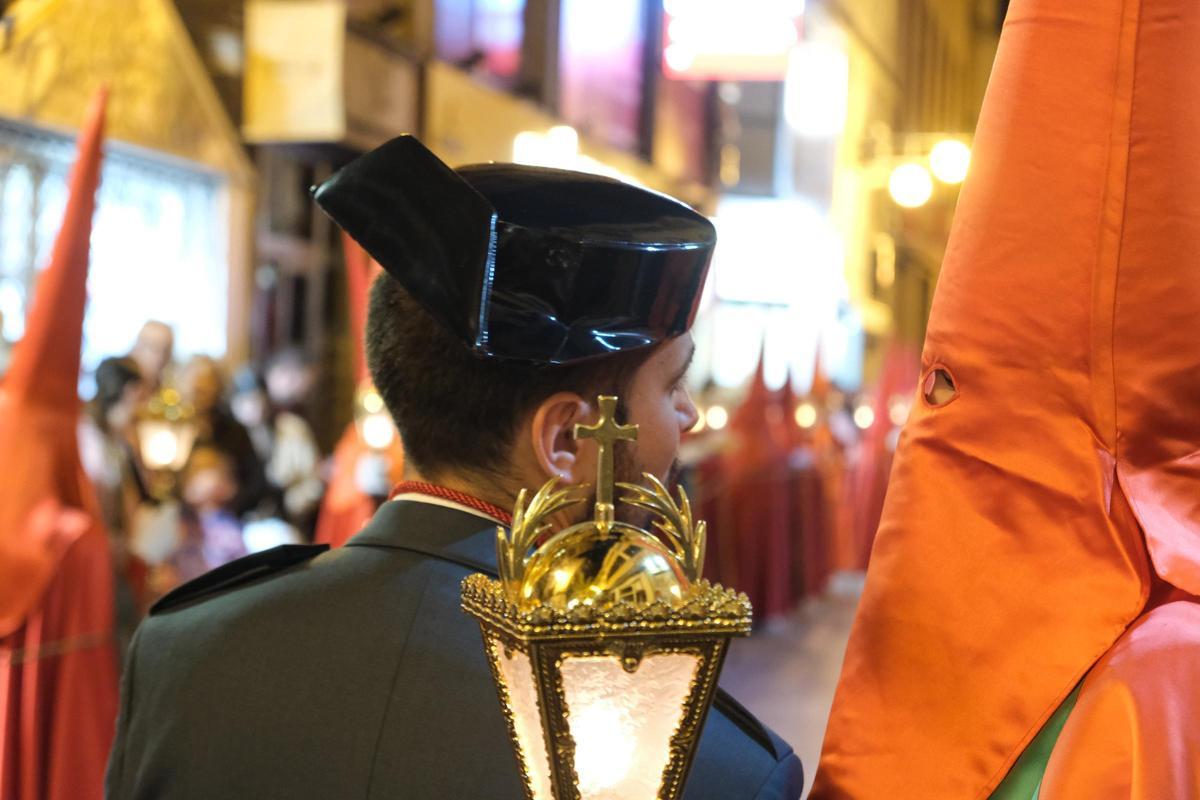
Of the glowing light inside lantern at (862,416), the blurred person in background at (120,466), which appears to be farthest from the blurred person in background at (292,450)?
the glowing light inside lantern at (862,416)

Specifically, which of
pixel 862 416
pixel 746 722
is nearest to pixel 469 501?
pixel 746 722

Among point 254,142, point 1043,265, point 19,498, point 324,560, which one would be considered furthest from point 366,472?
point 1043,265

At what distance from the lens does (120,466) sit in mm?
5344

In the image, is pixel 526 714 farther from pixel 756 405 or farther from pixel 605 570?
pixel 756 405

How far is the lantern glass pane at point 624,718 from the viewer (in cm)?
105

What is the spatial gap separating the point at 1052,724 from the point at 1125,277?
0.40 metres

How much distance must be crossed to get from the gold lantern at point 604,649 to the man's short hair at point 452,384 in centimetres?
39

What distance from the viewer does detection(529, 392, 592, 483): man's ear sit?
1482mm

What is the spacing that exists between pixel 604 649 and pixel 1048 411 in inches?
21.3

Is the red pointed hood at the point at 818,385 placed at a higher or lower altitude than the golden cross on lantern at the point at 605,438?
lower

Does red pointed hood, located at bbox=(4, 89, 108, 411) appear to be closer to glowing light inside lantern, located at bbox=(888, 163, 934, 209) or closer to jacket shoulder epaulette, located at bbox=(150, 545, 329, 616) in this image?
jacket shoulder epaulette, located at bbox=(150, 545, 329, 616)

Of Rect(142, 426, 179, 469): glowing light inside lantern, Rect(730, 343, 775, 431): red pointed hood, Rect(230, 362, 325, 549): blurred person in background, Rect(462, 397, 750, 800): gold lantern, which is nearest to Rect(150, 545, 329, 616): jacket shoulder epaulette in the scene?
Rect(462, 397, 750, 800): gold lantern

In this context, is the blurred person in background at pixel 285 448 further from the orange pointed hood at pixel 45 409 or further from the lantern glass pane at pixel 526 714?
the lantern glass pane at pixel 526 714

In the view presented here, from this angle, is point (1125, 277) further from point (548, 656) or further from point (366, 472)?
point (366, 472)
